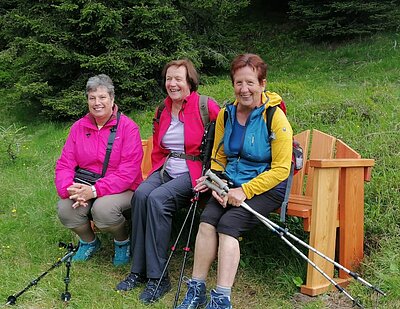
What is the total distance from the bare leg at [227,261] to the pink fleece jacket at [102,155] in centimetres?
118

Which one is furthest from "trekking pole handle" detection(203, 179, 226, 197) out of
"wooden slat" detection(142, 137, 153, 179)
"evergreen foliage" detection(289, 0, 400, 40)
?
"evergreen foliage" detection(289, 0, 400, 40)

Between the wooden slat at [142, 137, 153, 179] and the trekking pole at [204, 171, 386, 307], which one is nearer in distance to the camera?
the trekking pole at [204, 171, 386, 307]

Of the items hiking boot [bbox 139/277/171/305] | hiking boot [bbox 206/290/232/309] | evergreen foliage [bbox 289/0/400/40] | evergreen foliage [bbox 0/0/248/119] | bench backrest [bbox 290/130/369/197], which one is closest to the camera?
hiking boot [bbox 206/290/232/309]

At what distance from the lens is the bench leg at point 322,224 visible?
3.77 m

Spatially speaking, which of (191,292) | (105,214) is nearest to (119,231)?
(105,214)

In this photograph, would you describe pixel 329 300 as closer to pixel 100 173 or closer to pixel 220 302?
pixel 220 302

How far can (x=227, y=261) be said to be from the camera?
355 centimetres

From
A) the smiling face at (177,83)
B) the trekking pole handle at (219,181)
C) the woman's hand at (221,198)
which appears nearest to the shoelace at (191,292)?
the woman's hand at (221,198)

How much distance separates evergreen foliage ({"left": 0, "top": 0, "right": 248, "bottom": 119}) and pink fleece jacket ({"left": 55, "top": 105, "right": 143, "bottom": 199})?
425 centimetres

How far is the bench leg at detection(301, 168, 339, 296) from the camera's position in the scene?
12.4 ft

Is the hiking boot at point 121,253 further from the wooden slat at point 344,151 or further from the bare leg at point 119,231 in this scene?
the wooden slat at point 344,151

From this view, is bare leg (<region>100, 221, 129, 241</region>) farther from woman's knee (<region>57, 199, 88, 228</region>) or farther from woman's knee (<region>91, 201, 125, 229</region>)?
woman's knee (<region>57, 199, 88, 228</region>)

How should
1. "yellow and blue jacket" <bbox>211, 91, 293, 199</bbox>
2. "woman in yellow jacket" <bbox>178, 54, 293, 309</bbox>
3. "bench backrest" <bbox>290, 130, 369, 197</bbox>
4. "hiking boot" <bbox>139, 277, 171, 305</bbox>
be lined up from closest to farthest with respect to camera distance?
"woman in yellow jacket" <bbox>178, 54, 293, 309</bbox> < "yellow and blue jacket" <bbox>211, 91, 293, 199</bbox> < "hiking boot" <bbox>139, 277, 171, 305</bbox> < "bench backrest" <bbox>290, 130, 369, 197</bbox>

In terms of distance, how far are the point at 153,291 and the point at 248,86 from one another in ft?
5.39
